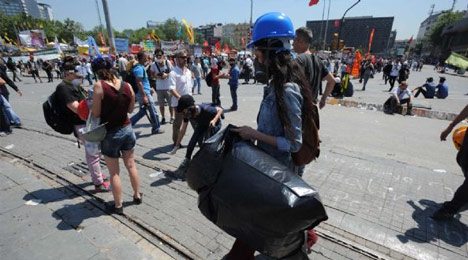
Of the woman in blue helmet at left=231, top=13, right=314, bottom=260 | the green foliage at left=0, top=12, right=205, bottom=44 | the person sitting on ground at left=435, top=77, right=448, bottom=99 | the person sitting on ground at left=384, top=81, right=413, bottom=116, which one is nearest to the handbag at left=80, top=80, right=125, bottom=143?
the woman in blue helmet at left=231, top=13, right=314, bottom=260

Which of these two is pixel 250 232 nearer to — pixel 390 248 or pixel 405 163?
pixel 390 248

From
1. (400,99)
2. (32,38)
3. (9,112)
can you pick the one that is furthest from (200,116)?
(32,38)

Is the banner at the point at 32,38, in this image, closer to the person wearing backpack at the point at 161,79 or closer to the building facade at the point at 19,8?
the person wearing backpack at the point at 161,79

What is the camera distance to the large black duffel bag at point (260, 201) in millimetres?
1201

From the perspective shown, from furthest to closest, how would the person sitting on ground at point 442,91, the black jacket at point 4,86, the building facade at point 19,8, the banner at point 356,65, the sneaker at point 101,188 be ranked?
the building facade at point 19,8 → the banner at point 356,65 → the person sitting on ground at point 442,91 → the black jacket at point 4,86 → the sneaker at point 101,188

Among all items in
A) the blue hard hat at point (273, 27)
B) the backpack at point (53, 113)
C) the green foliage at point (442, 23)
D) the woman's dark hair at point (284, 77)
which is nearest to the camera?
the woman's dark hair at point (284, 77)

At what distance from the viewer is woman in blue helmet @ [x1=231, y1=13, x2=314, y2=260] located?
1.44m

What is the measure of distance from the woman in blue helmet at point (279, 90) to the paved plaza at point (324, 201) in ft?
4.99

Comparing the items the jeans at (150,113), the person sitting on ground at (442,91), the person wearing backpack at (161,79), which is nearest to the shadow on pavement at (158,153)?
the jeans at (150,113)

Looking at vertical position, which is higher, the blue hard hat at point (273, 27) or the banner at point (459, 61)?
the blue hard hat at point (273, 27)

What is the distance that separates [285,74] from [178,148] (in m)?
4.02

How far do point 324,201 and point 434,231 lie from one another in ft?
4.04

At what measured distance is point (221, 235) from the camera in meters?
2.65

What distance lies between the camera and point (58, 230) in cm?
270
